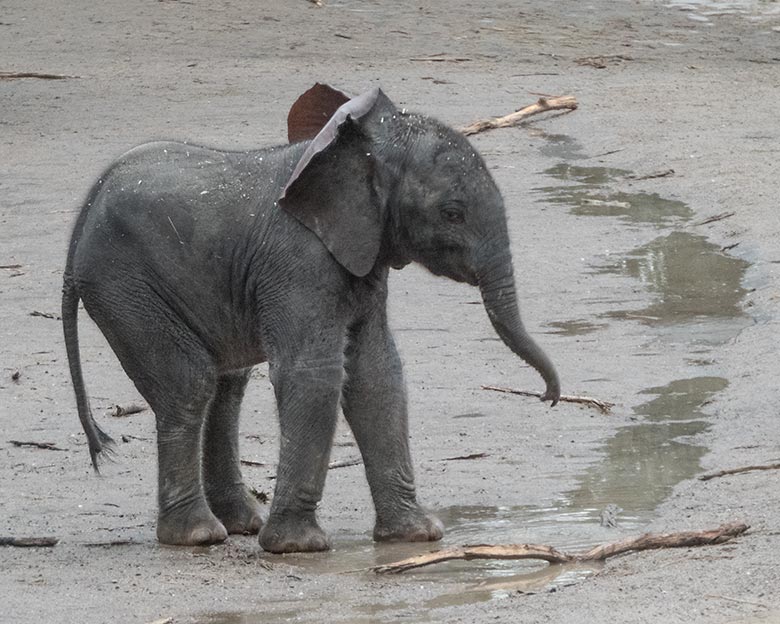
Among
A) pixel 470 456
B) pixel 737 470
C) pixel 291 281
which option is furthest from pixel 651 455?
pixel 291 281

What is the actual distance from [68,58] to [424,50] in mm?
4419

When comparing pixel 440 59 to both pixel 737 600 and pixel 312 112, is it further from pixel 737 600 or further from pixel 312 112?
pixel 737 600

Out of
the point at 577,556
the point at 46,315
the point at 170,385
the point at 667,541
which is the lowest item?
the point at 46,315

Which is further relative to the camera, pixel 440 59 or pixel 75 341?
pixel 440 59

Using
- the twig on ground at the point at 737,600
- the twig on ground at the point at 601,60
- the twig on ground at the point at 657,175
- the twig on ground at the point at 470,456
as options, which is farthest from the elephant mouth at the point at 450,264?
the twig on ground at the point at 601,60

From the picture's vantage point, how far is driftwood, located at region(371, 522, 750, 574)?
21.9 ft

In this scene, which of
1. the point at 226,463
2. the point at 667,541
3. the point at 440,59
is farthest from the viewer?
the point at 440,59

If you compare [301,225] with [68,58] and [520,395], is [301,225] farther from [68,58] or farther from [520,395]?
[68,58]

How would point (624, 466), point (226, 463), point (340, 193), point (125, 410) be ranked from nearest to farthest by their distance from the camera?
point (340, 193), point (226, 463), point (624, 466), point (125, 410)

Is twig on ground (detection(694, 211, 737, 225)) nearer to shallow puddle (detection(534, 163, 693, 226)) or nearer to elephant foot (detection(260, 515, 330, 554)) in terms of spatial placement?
shallow puddle (detection(534, 163, 693, 226))

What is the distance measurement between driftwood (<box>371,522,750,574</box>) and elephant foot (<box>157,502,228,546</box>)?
1.02 meters

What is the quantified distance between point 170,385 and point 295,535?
83 cm

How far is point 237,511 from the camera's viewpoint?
7.93 metres

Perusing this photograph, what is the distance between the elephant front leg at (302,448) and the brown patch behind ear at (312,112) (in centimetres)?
117
